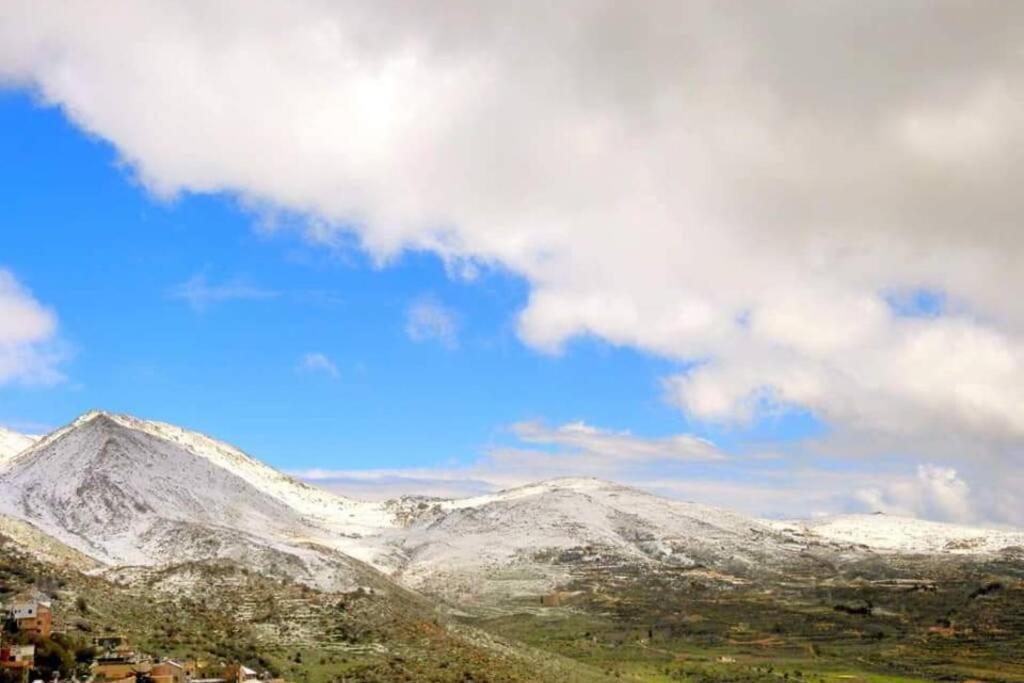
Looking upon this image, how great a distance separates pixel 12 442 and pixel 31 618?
131007 mm

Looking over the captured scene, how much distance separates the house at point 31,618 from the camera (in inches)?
2399

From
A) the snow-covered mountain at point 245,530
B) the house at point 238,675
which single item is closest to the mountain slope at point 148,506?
the snow-covered mountain at point 245,530

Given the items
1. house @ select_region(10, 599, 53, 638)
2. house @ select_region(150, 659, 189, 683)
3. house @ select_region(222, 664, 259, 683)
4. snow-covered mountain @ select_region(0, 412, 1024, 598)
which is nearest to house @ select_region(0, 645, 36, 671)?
house @ select_region(10, 599, 53, 638)

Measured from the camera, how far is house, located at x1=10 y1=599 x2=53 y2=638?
200 feet

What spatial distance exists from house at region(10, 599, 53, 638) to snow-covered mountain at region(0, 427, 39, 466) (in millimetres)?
110574

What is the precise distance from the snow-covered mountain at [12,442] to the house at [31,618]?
110574mm

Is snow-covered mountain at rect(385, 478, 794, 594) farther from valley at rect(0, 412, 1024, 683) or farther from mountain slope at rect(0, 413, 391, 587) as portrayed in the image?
mountain slope at rect(0, 413, 391, 587)

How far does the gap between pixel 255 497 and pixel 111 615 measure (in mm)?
78567

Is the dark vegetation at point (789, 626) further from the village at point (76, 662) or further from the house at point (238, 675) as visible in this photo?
the village at point (76, 662)

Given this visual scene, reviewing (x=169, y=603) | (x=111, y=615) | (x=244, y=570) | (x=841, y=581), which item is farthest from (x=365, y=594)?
(x=841, y=581)

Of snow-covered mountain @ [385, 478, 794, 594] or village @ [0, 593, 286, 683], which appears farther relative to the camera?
snow-covered mountain @ [385, 478, 794, 594]

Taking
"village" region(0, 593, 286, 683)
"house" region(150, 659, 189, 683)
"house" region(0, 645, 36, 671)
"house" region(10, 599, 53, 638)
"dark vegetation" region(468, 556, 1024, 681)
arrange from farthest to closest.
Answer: "dark vegetation" region(468, 556, 1024, 681) → "house" region(10, 599, 53, 638) → "house" region(150, 659, 189, 683) → "village" region(0, 593, 286, 683) → "house" region(0, 645, 36, 671)

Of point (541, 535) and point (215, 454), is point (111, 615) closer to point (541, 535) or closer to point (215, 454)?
point (215, 454)

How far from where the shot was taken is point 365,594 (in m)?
95.2
